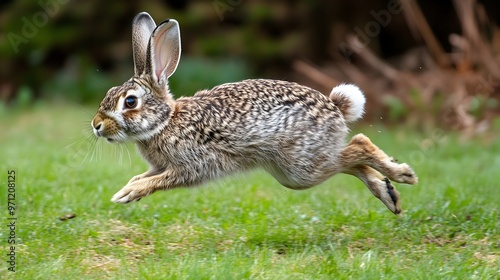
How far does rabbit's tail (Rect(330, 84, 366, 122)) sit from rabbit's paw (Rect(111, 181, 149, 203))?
5.93ft

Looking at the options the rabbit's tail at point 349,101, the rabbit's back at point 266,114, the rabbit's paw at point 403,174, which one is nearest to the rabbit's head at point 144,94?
the rabbit's back at point 266,114

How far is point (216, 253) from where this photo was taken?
6070 mm

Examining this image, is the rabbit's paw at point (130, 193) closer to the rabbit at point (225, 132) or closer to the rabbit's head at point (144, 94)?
the rabbit at point (225, 132)

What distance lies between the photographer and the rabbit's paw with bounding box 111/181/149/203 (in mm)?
6078

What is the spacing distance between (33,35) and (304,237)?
34.7ft

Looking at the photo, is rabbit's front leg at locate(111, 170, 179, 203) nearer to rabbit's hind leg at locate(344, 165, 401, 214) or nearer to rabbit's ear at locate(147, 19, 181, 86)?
rabbit's ear at locate(147, 19, 181, 86)

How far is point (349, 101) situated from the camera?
7.03 metres

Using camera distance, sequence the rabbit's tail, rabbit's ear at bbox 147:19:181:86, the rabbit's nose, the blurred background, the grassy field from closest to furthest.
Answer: the grassy field, the rabbit's nose, rabbit's ear at bbox 147:19:181:86, the rabbit's tail, the blurred background

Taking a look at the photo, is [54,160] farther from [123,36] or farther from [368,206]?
[123,36]

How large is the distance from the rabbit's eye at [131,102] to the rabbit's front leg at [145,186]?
20.9 inches

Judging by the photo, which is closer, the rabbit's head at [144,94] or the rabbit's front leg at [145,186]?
the rabbit's front leg at [145,186]

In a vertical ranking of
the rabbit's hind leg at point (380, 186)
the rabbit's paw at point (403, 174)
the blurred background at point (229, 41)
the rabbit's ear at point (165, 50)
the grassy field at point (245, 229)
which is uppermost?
the blurred background at point (229, 41)

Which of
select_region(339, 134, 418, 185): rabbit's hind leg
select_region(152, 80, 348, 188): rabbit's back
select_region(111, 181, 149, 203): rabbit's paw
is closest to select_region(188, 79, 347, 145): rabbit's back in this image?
select_region(152, 80, 348, 188): rabbit's back

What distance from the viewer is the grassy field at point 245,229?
5.54 metres
